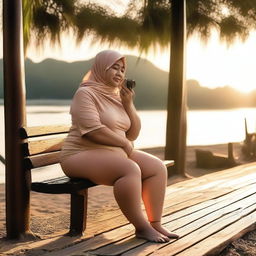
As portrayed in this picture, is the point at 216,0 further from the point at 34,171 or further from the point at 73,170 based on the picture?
the point at 73,170

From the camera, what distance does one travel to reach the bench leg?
4.11m

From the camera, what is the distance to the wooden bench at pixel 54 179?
12.5 ft

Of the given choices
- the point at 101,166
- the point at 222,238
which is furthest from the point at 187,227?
the point at 101,166

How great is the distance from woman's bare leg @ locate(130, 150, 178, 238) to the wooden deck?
188 millimetres

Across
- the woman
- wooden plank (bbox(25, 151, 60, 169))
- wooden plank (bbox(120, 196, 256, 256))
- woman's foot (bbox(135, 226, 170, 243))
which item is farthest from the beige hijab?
wooden plank (bbox(120, 196, 256, 256))

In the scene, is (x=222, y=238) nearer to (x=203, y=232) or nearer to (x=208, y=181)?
(x=203, y=232)

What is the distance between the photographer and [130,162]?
365cm

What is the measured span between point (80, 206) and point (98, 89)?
0.92 m

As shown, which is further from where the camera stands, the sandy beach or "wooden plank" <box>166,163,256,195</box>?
"wooden plank" <box>166,163,256,195</box>

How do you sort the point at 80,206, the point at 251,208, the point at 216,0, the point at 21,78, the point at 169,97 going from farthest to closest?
the point at 216,0, the point at 169,97, the point at 251,208, the point at 21,78, the point at 80,206

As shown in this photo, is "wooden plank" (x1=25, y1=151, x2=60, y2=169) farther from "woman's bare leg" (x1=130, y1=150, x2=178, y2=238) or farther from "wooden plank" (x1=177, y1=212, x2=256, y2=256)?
"wooden plank" (x1=177, y1=212, x2=256, y2=256)

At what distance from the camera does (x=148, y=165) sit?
12.6 ft

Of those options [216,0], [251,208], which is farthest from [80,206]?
[216,0]

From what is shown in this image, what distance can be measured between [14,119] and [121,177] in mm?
1234
